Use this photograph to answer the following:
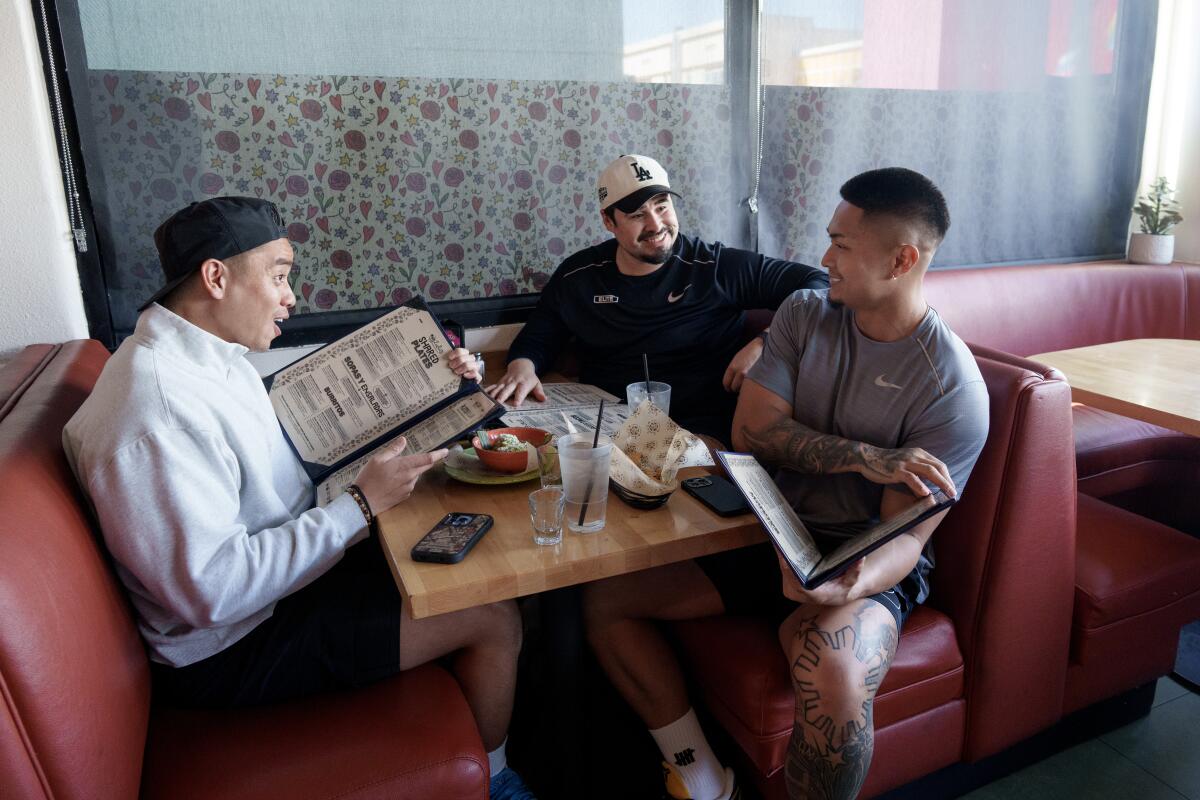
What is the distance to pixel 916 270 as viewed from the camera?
1.49m

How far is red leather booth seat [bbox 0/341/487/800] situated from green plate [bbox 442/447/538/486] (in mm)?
351

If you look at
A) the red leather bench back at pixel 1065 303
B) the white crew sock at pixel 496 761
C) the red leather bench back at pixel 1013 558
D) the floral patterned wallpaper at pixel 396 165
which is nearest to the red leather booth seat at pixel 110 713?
the white crew sock at pixel 496 761

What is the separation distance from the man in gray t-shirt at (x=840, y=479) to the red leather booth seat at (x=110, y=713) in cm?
45

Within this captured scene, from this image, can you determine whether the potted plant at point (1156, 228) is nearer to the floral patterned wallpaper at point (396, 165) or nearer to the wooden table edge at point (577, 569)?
the floral patterned wallpaper at point (396, 165)

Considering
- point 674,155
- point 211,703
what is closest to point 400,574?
point 211,703

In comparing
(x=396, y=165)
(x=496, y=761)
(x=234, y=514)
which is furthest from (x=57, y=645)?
(x=396, y=165)

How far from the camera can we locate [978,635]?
61.2 inches

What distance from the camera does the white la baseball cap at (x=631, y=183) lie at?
7.25ft

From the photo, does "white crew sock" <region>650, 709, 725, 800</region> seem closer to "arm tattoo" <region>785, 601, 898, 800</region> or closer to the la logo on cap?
"arm tattoo" <region>785, 601, 898, 800</region>

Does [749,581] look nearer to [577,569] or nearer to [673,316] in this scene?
[577,569]

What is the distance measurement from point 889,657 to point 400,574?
846 mm

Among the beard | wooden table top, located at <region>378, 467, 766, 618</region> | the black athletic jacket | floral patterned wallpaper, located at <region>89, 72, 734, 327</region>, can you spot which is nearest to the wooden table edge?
wooden table top, located at <region>378, 467, 766, 618</region>

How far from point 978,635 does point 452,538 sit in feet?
3.49

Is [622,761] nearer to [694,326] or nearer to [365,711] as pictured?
[365,711]
